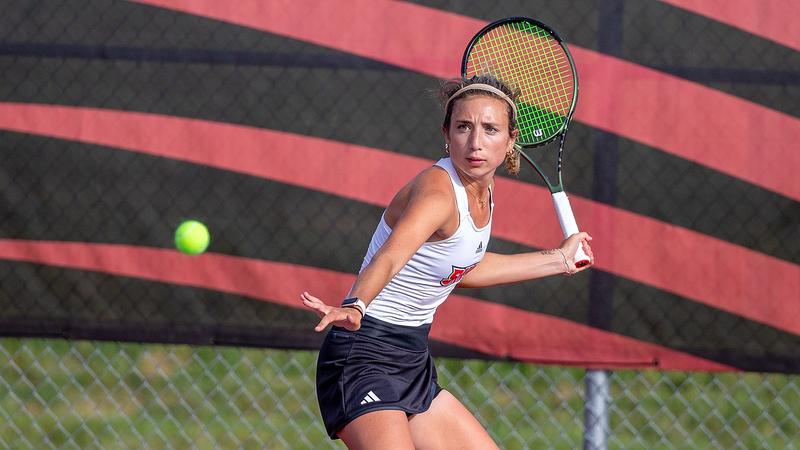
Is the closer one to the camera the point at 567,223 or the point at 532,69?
the point at 567,223

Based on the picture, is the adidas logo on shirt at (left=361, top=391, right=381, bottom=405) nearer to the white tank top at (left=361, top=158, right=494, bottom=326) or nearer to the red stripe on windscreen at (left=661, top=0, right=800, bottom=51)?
the white tank top at (left=361, top=158, right=494, bottom=326)

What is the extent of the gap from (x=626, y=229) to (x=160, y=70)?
76.6 inches

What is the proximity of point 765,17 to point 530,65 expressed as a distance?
95 cm

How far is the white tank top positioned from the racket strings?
76cm

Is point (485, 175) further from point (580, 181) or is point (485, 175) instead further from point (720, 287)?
point (720, 287)

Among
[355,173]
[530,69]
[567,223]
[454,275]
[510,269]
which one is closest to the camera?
[454,275]

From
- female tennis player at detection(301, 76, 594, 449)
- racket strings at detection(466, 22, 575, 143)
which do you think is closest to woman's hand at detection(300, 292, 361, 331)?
female tennis player at detection(301, 76, 594, 449)

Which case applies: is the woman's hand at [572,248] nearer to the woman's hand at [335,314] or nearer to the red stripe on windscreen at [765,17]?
the woman's hand at [335,314]

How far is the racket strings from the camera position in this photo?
4.08 metres

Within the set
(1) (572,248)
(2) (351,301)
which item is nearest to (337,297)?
(1) (572,248)

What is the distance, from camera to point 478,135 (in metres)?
3.35

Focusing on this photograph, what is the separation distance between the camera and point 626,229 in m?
4.48

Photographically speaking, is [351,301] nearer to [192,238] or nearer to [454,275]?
[454,275]

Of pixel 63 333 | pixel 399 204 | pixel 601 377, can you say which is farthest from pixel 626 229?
pixel 63 333
